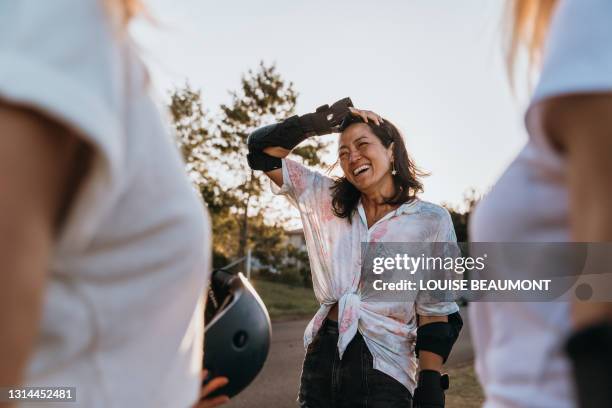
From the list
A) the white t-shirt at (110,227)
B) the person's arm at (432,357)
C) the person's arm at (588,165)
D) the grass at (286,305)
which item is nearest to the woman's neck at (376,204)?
the person's arm at (432,357)

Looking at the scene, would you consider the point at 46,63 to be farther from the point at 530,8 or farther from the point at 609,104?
the point at 530,8

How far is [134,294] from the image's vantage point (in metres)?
0.75

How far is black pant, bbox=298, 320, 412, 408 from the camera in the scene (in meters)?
2.98

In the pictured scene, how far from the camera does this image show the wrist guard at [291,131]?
394 cm

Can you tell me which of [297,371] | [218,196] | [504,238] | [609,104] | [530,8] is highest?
[218,196]

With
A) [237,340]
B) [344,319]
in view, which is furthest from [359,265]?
[237,340]

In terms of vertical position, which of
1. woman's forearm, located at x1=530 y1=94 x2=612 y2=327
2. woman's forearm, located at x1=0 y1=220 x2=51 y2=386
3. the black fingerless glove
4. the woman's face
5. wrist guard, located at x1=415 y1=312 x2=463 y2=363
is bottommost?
the black fingerless glove

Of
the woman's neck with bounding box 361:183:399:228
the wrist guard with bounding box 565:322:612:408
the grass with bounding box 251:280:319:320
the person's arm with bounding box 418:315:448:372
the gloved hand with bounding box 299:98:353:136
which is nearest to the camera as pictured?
the wrist guard with bounding box 565:322:612:408

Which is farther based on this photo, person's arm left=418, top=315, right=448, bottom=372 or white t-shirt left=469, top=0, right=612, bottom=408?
person's arm left=418, top=315, right=448, bottom=372

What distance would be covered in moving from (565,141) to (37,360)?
691 mm

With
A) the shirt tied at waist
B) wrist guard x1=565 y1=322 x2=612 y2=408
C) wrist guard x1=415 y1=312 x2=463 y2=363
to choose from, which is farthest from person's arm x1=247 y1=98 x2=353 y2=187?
wrist guard x1=565 y1=322 x2=612 y2=408

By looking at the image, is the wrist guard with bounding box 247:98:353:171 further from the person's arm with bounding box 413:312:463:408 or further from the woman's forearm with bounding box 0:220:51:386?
the woman's forearm with bounding box 0:220:51:386

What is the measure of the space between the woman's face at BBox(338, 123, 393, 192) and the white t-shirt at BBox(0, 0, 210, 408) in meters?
2.77

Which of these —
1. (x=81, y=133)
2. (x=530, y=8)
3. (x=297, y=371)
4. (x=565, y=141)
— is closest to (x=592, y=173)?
(x=565, y=141)
